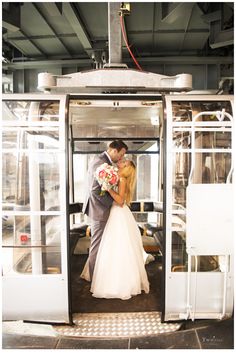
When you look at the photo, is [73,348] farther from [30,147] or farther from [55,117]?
[55,117]

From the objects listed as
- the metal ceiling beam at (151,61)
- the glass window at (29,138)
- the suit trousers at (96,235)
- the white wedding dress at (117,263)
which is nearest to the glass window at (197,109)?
the glass window at (29,138)

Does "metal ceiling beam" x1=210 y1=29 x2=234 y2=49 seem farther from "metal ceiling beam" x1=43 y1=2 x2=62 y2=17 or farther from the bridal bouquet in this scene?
the bridal bouquet

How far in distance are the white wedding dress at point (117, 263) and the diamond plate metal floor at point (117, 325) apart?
0.37m

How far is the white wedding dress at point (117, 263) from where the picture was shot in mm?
3502

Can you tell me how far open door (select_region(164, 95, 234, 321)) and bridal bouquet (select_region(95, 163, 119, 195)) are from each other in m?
0.80

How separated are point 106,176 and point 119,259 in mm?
1126

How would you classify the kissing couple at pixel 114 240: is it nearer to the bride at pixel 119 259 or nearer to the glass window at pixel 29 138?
the bride at pixel 119 259

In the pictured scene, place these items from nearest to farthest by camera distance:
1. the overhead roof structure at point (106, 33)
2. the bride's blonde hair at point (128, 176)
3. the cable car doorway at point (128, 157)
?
1. the bride's blonde hair at point (128, 176)
2. the overhead roof structure at point (106, 33)
3. the cable car doorway at point (128, 157)

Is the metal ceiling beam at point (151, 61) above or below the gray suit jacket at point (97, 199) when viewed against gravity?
above

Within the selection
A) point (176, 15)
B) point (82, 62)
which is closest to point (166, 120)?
point (176, 15)

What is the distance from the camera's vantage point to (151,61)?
231 inches

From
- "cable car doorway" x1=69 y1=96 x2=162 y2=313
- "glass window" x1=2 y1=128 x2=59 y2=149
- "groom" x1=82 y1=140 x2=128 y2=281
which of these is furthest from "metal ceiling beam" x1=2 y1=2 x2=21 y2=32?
"groom" x1=82 y1=140 x2=128 y2=281

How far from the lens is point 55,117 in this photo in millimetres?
2898

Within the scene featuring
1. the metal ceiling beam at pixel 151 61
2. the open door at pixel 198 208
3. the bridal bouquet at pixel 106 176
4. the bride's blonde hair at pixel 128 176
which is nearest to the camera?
the open door at pixel 198 208
